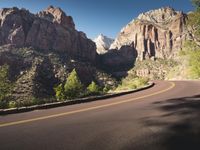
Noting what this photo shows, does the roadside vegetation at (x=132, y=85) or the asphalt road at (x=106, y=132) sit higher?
the asphalt road at (x=106, y=132)

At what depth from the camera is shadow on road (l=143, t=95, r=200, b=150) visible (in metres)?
5.62

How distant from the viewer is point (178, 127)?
278 inches

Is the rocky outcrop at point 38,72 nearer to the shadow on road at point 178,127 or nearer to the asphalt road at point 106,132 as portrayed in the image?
the asphalt road at point 106,132

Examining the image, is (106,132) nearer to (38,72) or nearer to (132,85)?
(132,85)

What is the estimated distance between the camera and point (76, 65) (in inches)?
6486

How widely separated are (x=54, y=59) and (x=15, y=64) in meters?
30.1

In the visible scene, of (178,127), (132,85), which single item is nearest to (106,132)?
(178,127)

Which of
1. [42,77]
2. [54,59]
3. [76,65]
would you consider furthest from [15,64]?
[76,65]

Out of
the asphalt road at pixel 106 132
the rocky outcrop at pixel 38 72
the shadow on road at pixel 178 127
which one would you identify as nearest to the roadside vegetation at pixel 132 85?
the shadow on road at pixel 178 127

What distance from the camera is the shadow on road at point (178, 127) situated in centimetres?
562

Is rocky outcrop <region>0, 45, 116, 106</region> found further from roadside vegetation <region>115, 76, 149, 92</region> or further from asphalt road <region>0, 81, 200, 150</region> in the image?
asphalt road <region>0, 81, 200, 150</region>

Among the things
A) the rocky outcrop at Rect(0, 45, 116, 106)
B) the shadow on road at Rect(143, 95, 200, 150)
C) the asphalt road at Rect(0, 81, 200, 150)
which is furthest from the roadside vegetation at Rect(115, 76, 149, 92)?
the rocky outcrop at Rect(0, 45, 116, 106)

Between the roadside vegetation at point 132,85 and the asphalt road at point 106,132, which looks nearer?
the asphalt road at point 106,132

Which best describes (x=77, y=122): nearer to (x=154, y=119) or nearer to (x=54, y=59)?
(x=154, y=119)
